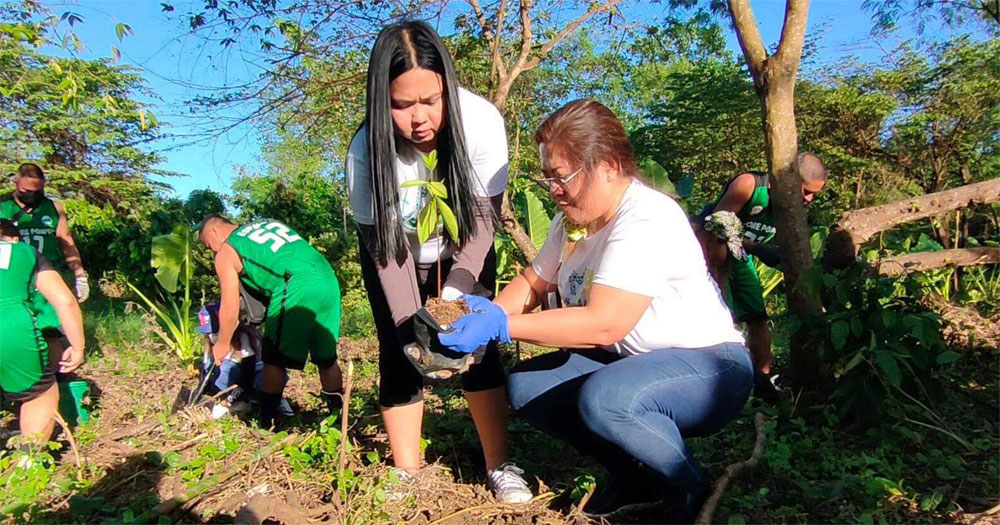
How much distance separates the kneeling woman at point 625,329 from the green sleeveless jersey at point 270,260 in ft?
5.86

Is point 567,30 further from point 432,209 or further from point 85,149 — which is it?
point 85,149

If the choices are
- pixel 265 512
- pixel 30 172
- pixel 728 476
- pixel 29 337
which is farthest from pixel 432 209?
pixel 30 172

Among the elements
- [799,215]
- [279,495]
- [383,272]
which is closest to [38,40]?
[383,272]

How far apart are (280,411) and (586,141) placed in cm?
250

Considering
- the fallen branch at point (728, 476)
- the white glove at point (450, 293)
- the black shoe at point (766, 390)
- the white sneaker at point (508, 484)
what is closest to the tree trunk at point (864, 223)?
the black shoe at point (766, 390)

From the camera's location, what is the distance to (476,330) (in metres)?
1.70

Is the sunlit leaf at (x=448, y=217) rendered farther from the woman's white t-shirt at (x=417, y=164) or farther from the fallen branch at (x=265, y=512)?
the fallen branch at (x=265, y=512)

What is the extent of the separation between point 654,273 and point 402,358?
101cm

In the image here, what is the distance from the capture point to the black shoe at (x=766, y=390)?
3.27 m

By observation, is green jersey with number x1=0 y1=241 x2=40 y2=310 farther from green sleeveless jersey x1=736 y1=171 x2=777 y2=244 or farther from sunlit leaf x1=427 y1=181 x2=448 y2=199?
green sleeveless jersey x1=736 y1=171 x2=777 y2=244

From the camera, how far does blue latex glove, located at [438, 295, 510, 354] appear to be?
1.69 m

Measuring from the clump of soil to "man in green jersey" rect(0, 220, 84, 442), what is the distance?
217cm

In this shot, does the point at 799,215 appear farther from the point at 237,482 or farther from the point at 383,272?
the point at 237,482

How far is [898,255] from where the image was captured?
3.54 metres
